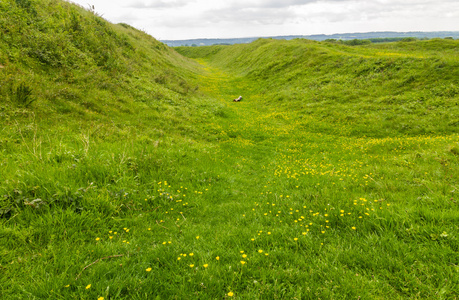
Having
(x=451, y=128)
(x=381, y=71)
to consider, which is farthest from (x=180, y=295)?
(x=381, y=71)

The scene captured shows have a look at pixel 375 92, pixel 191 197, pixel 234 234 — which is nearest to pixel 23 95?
pixel 191 197

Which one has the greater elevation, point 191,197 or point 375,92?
point 375,92

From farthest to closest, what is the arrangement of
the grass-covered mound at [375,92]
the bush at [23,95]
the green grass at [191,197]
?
the grass-covered mound at [375,92], the bush at [23,95], the green grass at [191,197]

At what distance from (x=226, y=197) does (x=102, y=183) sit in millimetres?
3459

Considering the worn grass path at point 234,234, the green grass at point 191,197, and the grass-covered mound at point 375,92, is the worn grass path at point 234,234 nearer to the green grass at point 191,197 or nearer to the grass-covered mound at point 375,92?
the green grass at point 191,197

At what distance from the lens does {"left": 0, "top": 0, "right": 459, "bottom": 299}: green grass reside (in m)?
3.23

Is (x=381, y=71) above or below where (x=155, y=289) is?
above

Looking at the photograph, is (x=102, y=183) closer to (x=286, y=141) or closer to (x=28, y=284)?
(x=28, y=284)

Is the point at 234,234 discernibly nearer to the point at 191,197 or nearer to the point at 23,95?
the point at 191,197

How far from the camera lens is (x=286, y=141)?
1423 centimetres

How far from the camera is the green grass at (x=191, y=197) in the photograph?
3.23 m

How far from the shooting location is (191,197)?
20.6 feet

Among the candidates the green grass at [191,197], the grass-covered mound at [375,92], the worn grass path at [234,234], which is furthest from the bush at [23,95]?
the grass-covered mound at [375,92]

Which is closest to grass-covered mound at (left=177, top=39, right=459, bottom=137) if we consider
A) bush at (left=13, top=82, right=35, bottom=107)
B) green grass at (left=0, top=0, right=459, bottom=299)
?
green grass at (left=0, top=0, right=459, bottom=299)
